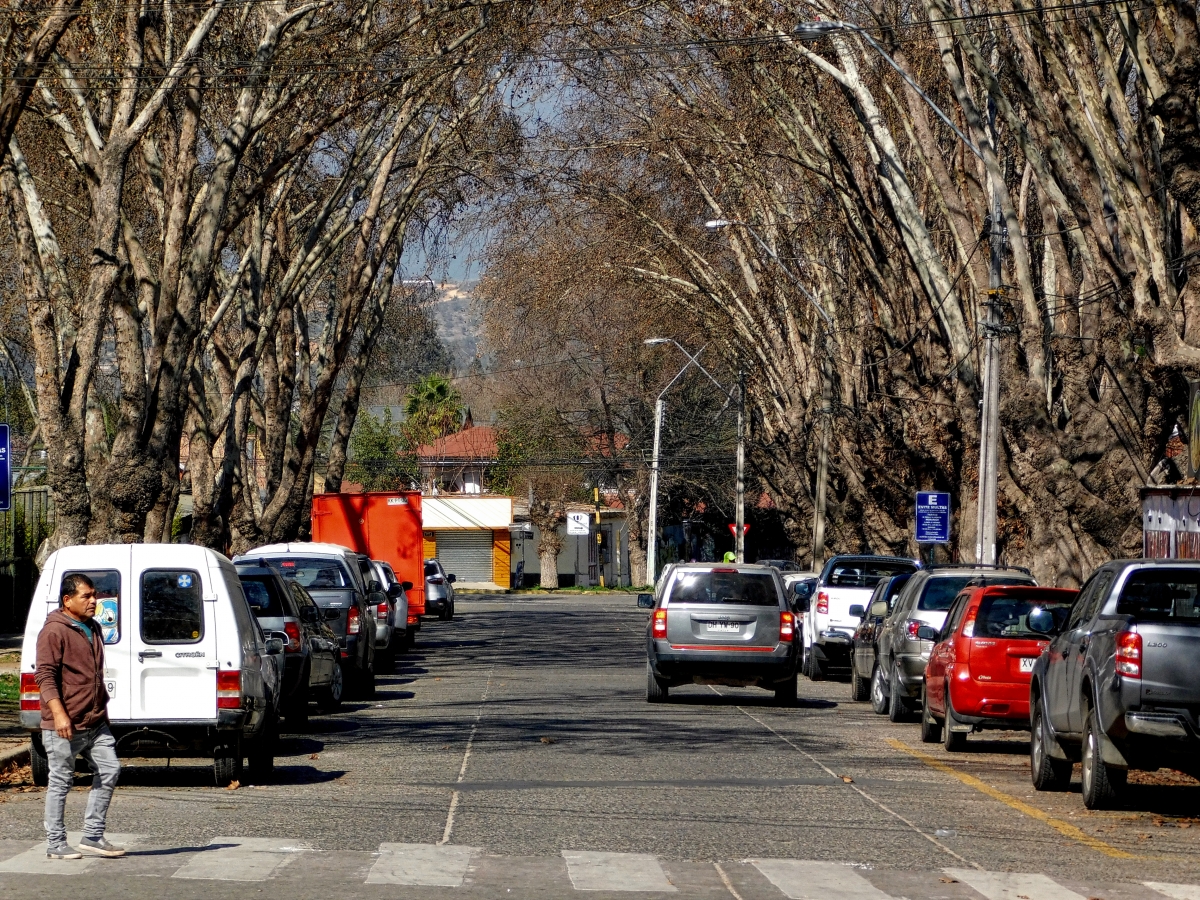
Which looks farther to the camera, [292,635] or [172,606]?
[292,635]

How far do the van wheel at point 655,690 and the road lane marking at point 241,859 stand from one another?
35.6 ft

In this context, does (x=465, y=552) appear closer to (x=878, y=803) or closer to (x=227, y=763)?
(x=227, y=763)

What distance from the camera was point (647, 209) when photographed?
149 ft

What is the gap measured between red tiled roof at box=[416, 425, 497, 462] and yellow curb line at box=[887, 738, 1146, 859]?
293 ft

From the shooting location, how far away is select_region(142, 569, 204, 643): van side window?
42.4ft

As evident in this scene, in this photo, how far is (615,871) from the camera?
374 inches

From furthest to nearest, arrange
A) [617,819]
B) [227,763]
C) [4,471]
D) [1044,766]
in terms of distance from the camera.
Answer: [4,471], [1044,766], [227,763], [617,819]

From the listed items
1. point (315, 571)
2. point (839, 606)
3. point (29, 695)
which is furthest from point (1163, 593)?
point (839, 606)

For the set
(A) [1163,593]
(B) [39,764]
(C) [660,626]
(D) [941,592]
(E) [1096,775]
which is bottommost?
(B) [39,764]

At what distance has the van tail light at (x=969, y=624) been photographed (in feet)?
52.7

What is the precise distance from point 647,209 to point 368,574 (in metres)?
19.6

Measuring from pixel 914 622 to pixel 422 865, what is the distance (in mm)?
10394

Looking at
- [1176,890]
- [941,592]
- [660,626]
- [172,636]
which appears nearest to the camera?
[1176,890]

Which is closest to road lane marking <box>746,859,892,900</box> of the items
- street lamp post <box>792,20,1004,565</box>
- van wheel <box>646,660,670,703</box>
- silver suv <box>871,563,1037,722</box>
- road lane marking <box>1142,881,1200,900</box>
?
road lane marking <box>1142,881,1200,900</box>
